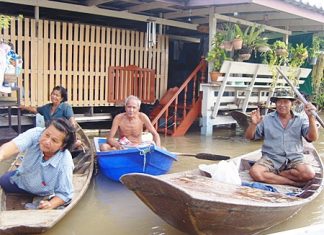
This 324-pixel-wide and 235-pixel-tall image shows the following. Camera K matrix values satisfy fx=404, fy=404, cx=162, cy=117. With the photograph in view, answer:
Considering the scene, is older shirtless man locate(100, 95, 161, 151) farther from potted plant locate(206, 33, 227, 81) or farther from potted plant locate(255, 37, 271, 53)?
potted plant locate(255, 37, 271, 53)

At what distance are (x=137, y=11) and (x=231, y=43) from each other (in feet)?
7.84

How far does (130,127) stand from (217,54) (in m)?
3.91

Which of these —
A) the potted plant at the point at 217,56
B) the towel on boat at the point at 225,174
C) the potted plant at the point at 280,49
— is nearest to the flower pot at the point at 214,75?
the potted plant at the point at 217,56

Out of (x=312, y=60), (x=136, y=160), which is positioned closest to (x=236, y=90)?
(x=312, y=60)

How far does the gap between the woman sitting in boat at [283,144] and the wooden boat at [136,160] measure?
3.87 ft

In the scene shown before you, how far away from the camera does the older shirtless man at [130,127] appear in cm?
586

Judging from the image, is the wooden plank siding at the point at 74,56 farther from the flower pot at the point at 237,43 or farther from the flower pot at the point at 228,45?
the flower pot at the point at 237,43

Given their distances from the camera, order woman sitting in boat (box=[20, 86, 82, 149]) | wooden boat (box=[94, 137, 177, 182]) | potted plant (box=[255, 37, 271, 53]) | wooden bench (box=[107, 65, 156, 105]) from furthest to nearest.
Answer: wooden bench (box=[107, 65, 156, 105]) < potted plant (box=[255, 37, 271, 53]) < woman sitting in boat (box=[20, 86, 82, 149]) < wooden boat (box=[94, 137, 177, 182])

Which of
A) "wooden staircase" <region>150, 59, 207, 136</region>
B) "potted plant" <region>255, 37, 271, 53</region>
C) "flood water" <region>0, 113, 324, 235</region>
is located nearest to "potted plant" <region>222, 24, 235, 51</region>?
"potted plant" <region>255, 37, 271, 53</region>

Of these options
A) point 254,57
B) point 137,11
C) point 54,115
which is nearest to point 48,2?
point 137,11

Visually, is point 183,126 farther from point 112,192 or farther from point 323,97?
point 323,97

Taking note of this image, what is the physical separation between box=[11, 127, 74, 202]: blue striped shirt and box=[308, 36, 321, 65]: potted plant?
10060 millimetres

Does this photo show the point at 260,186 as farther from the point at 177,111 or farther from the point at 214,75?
the point at 177,111

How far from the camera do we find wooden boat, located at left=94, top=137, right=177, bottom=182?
204 inches
